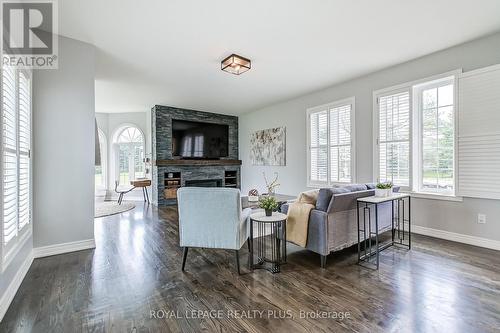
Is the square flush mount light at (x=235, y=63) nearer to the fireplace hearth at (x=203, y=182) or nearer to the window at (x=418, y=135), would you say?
the window at (x=418, y=135)

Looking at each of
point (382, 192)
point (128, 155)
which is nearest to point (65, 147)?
point (382, 192)

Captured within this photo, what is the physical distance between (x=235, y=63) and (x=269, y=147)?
3351 mm

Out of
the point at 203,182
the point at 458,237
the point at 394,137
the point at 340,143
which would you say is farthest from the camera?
the point at 203,182

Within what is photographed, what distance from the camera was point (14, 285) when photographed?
83.0 inches

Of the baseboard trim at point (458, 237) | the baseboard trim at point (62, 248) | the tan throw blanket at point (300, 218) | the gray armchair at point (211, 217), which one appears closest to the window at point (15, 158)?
the baseboard trim at point (62, 248)

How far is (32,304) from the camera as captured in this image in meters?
1.94

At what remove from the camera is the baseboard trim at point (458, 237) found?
3081mm

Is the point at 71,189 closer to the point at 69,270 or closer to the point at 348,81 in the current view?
the point at 69,270

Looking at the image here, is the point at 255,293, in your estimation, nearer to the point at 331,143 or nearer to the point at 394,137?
the point at 394,137

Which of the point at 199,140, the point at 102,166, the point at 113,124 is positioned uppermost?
the point at 113,124

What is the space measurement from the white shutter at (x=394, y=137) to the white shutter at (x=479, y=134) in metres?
0.67

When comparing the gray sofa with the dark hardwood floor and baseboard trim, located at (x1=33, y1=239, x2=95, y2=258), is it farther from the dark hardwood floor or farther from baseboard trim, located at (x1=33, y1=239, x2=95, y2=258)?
baseboard trim, located at (x1=33, y1=239, x2=95, y2=258)

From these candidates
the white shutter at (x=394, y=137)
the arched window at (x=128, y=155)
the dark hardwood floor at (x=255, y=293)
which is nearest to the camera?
the dark hardwood floor at (x=255, y=293)

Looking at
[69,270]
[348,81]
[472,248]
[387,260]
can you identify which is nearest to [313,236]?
[387,260]
